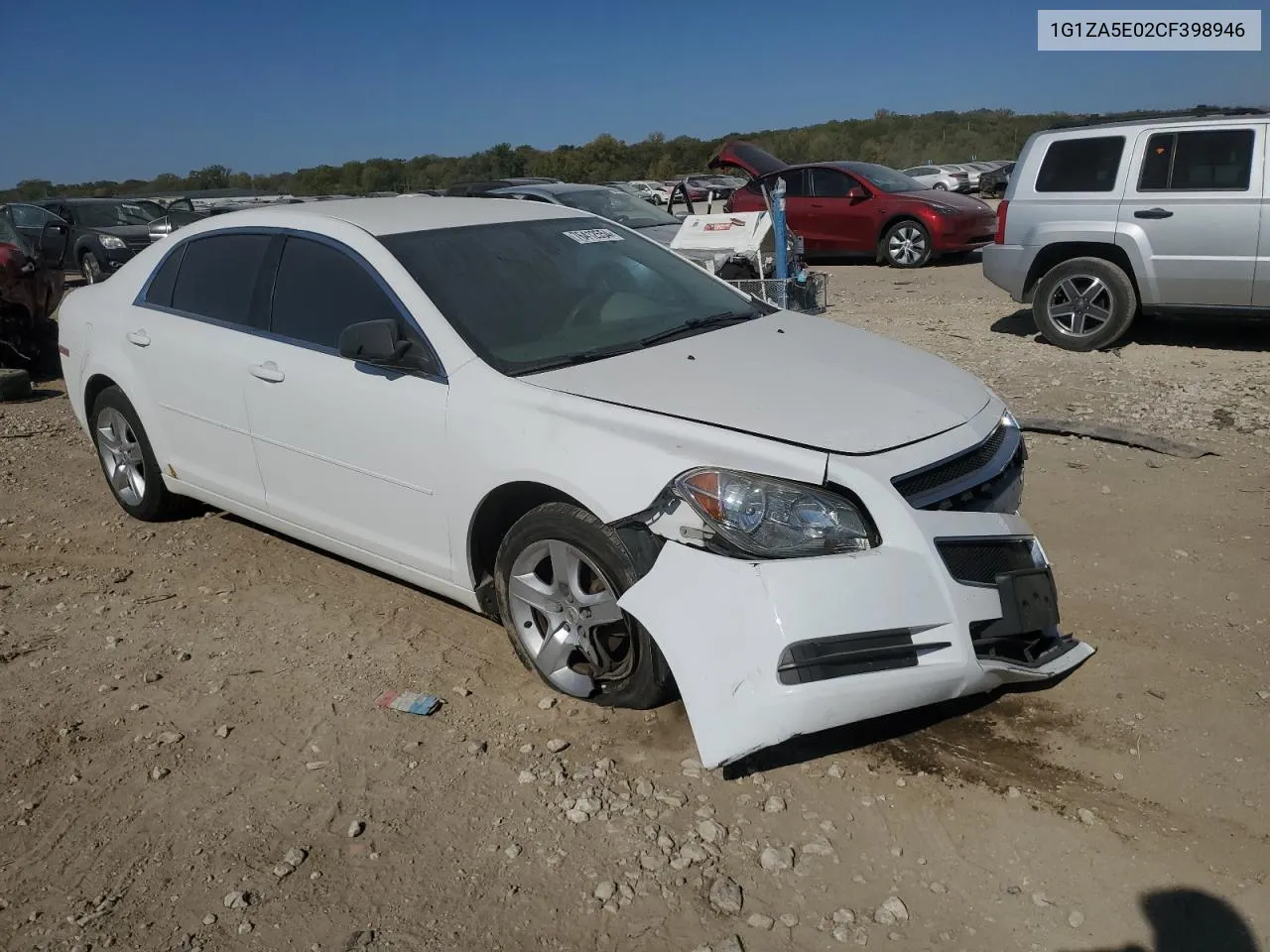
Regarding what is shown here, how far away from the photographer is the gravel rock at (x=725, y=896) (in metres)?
2.63

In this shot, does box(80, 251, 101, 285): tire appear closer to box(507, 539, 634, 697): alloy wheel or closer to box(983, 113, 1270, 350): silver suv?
box(983, 113, 1270, 350): silver suv

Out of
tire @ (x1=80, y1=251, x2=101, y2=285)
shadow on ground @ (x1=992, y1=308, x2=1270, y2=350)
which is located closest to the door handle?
shadow on ground @ (x1=992, y1=308, x2=1270, y2=350)

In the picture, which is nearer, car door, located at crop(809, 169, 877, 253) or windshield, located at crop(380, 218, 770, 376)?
windshield, located at crop(380, 218, 770, 376)

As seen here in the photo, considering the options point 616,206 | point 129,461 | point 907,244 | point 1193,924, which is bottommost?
point 1193,924

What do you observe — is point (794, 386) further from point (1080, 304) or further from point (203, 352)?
point (1080, 304)

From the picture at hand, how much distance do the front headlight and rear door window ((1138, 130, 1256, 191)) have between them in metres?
6.86

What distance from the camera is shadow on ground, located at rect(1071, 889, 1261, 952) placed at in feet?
7.97

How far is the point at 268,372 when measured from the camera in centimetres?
434

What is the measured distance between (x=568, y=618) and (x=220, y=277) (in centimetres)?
252

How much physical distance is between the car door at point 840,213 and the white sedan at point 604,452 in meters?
11.9

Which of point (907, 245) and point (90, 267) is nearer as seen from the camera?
point (907, 245)

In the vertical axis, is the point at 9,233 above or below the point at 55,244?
above

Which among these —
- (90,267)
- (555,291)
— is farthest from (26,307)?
(90,267)

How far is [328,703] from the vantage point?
379 cm
